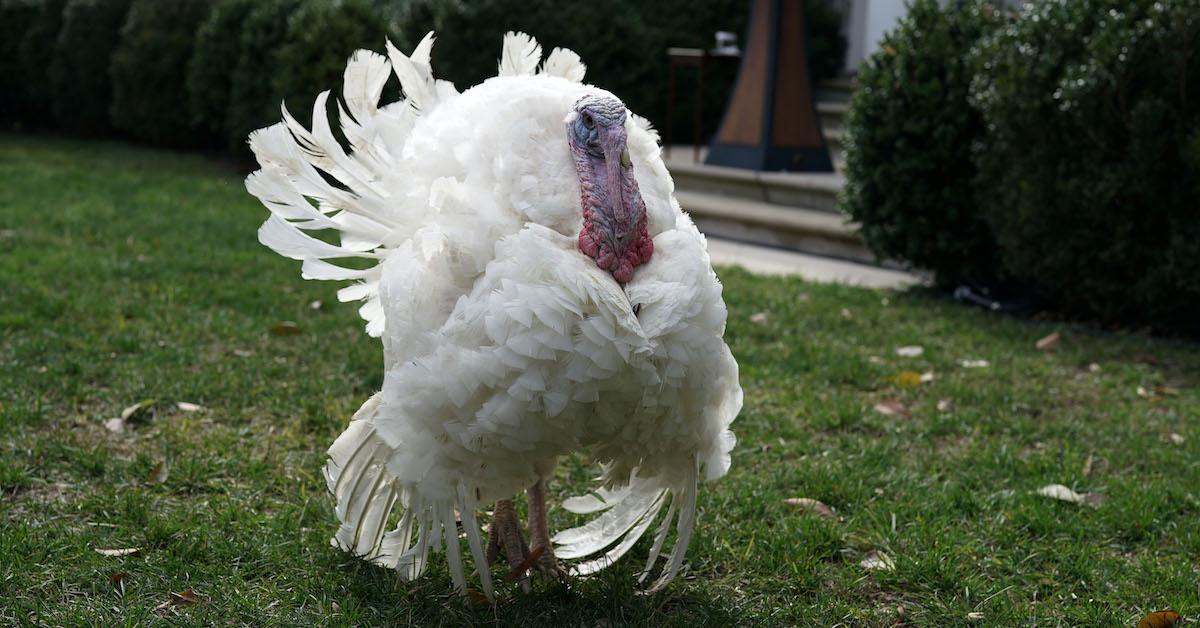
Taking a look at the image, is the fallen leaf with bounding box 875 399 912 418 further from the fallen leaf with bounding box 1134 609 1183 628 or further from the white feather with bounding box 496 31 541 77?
the white feather with bounding box 496 31 541 77

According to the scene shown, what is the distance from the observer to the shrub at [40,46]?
14.1m

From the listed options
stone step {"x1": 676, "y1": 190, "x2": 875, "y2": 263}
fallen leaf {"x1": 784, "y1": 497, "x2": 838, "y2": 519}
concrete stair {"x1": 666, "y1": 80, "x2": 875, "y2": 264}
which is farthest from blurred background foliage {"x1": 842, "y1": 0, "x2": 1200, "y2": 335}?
fallen leaf {"x1": 784, "y1": 497, "x2": 838, "y2": 519}

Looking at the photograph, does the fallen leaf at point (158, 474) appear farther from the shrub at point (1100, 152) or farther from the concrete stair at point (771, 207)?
the concrete stair at point (771, 207)

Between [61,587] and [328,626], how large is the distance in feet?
2.48

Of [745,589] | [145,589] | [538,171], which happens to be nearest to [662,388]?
[538,171]

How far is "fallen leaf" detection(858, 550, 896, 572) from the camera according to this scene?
3404 mm

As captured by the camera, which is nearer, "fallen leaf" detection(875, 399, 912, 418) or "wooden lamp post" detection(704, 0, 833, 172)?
"fallen leaf" detection(875, 399, 912, 418)

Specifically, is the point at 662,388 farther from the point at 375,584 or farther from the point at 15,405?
the point at 15,405

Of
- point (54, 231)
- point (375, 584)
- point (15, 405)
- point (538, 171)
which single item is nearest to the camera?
point (538, 171)

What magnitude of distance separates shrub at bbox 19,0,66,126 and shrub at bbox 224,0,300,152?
14.1 ft

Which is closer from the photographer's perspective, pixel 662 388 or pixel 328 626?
pixel 662 388

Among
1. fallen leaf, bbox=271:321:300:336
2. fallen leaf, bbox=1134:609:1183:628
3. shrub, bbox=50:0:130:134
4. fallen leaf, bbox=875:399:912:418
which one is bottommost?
fallen leaf, bbox=875:399:912:418

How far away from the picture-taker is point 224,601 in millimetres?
3061

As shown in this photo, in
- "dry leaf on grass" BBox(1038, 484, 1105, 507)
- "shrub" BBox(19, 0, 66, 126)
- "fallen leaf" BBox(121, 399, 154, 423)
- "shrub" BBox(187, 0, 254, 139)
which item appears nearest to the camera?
"dry leaf on grass" BBox(1038, 484, 1105, 507)
